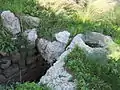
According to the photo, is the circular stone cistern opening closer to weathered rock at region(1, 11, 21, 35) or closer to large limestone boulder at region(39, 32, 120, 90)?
weathered rock at region(1, 11, 21, 35)

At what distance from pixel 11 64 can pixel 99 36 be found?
1697 mm

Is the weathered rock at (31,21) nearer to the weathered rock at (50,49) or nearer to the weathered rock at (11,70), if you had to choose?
the weathered rock at (50,49)

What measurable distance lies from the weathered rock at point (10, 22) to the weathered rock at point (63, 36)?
0.74m

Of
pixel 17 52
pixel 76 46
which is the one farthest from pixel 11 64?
pixel 76 46

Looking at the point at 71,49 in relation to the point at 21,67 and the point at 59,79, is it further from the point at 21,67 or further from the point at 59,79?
the point at 21,67

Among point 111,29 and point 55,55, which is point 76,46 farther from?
point 111,29

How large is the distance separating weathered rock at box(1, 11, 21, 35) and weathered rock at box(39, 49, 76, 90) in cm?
146

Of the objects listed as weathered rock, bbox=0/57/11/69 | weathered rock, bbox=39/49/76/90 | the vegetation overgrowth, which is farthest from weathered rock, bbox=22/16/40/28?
weathered rock, bbox=39/49/76/90

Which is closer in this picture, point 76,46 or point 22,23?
point 76,46

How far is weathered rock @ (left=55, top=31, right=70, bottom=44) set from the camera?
24.0 feet

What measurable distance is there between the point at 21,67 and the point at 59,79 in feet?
5.52

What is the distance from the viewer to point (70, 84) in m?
5.95

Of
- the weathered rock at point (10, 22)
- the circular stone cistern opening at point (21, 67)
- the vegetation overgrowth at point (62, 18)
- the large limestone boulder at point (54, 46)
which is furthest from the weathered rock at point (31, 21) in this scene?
the circular stone cistern opening at point (21, 67)

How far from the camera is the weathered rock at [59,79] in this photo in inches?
234
